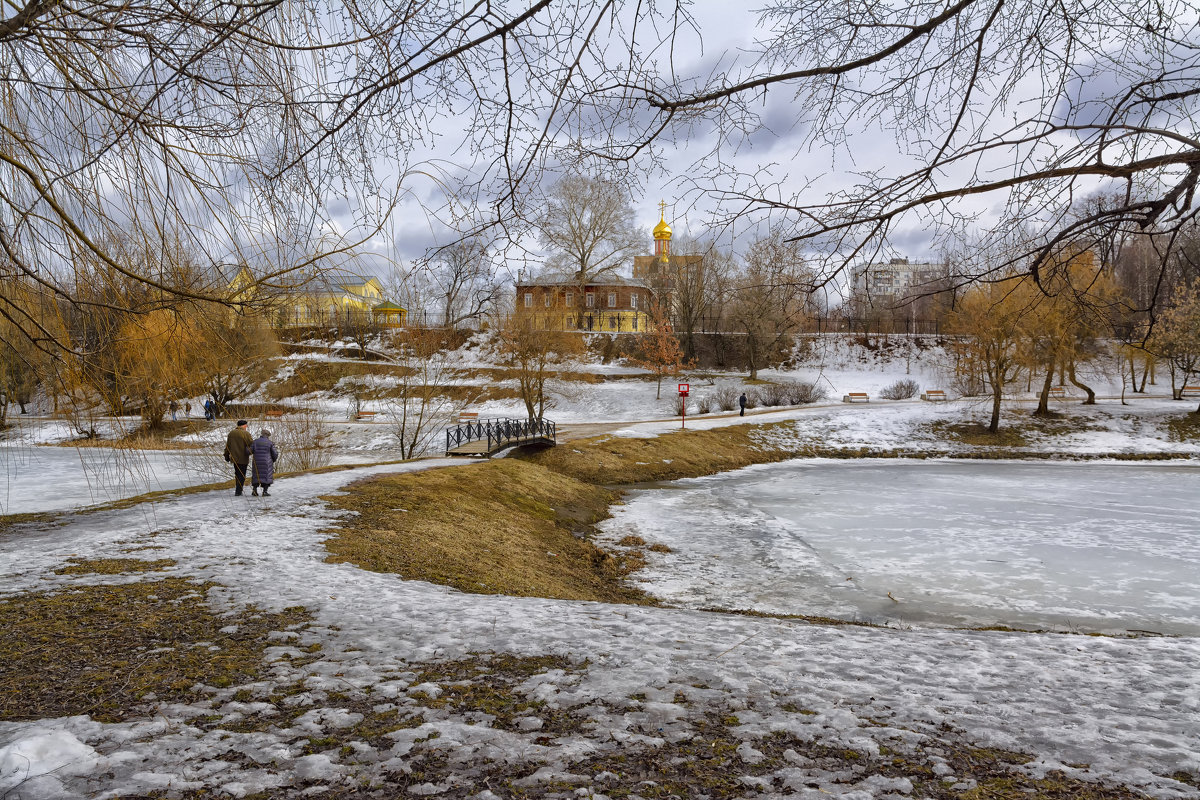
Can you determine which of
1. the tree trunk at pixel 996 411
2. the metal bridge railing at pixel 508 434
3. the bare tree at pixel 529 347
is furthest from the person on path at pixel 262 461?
the tree trunk at pixel 996 411

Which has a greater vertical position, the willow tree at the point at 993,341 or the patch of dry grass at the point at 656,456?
the willow tree at the point at 993,341

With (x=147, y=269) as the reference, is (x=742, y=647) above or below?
below

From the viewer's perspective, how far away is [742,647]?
Result: 565cm

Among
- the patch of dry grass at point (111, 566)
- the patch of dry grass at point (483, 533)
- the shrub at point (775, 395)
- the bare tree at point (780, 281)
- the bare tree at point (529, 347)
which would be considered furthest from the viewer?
the shrub at point (775, 395)

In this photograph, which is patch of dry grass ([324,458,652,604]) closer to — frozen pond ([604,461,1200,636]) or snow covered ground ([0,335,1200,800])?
snow covered ground ([0,335,1200,800])

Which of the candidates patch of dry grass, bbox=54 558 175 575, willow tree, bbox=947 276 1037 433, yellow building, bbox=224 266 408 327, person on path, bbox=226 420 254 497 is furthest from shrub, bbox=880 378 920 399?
yellow building, bbox=224 266 408 327

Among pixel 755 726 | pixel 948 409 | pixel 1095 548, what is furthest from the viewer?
pixel 948 409

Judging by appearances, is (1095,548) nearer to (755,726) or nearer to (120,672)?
(755,726)

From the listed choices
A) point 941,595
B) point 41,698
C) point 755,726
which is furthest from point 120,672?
point 941,595

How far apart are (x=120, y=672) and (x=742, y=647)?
15.2ft

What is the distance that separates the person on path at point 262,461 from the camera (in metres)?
13.0

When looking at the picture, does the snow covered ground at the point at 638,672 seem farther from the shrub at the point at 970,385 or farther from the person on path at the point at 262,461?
the shrub at the point at 970,385

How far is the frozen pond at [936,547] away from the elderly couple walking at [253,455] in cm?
756

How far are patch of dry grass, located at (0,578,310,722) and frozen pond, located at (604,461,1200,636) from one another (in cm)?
655
